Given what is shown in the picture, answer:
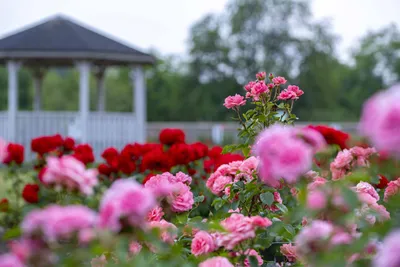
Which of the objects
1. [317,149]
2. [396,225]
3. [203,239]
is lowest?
[203,239]

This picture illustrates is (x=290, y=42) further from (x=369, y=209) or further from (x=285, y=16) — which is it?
(x=369, y=209)

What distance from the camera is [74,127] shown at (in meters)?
14.7

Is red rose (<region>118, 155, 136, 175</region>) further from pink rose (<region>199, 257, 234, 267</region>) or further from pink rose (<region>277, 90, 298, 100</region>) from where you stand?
pink rose (<region>199, 257, 234, 267</region>)

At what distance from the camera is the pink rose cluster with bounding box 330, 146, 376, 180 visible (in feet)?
10.3

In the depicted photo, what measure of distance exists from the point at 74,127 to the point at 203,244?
13.2 meters

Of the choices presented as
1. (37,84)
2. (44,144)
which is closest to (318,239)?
(44,144)

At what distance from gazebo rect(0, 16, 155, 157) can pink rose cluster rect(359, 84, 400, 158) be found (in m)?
13.7

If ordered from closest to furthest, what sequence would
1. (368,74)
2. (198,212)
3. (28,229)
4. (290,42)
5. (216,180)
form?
1. (28,229)
2. (216,180)
3. (198,212)
4. (290,42)
5. (368,74)

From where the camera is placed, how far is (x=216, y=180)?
105 inches

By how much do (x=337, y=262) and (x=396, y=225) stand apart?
182 mm

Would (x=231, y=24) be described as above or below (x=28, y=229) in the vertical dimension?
above

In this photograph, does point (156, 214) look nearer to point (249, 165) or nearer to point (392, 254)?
point (249, 165)

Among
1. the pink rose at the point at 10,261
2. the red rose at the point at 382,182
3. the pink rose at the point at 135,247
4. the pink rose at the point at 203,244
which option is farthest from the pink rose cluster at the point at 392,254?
the red rose at the point at 382,182

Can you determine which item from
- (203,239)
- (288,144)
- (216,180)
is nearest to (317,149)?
(288,144)
